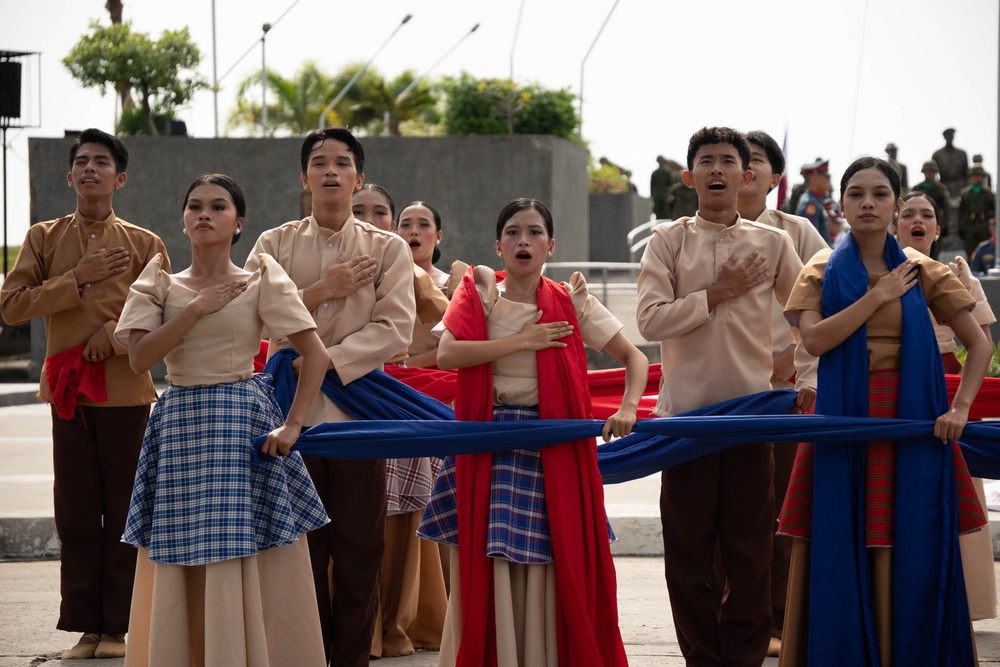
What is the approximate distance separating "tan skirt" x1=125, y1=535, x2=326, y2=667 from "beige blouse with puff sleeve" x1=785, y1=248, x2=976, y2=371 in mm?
1933

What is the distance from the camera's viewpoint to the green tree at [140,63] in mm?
22031

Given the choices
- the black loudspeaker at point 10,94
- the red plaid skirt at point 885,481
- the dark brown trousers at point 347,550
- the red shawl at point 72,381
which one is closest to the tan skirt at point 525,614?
the dark brown trousers at point 347,550

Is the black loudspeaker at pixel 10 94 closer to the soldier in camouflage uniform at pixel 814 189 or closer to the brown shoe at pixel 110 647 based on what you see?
the soldier in camouflage uniform at pixel 814 189

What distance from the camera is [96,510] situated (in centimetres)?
541

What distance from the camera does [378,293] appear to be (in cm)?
485

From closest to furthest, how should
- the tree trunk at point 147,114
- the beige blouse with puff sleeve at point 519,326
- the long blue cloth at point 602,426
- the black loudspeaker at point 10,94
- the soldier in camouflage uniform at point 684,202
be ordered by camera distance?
the long blue cloth at point 602,426 → the beige blouse with puff sleeve at point 519,326 → the soldier in camouflage uniform at point 684,202 → the black loudspeaker at point 10,94 → the tree trunk at point 147,114

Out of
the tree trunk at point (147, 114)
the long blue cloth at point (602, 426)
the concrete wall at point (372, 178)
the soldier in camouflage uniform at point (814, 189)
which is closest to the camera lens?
the long blue cloth at point (602, 426)

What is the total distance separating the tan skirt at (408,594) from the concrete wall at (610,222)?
2439cm

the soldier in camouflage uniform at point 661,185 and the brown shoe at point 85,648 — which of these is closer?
the brown shoe at point 85,648

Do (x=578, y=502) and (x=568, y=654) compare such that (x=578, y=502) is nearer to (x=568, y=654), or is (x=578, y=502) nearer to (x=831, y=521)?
(x=568, y=654)

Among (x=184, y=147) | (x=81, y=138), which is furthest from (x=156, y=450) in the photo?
(x=184, y=147)

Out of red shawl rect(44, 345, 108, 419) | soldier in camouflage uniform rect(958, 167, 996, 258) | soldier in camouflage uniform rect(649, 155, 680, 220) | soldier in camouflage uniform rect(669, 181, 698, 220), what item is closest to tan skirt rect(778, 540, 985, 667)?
red shawl rect(44, 345, 108, 419)

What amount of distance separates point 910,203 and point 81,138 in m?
3.77

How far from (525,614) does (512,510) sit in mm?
351
